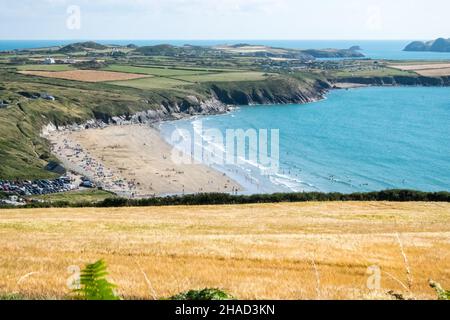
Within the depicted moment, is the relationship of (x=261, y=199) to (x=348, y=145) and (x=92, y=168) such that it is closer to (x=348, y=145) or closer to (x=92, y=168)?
(x=92, y=168)

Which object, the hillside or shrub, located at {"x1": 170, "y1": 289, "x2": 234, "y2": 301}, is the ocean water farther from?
shrub, located at {"x1": 170, "y1": 289, "x2": 234, "y2": 301}

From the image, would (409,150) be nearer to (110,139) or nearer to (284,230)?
(110,139)

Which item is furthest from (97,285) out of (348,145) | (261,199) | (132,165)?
(348,145)

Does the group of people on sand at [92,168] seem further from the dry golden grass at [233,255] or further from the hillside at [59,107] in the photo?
the dry golden grass at [233,255]

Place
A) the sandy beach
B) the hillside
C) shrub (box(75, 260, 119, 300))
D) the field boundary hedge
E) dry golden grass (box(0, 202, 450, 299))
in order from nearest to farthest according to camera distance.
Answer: shrub (box(75, 260, 119, 300)), dry golden grass (box(0, 202, 450, 299)), the field boundary hedge, the sandy beach, the hillside

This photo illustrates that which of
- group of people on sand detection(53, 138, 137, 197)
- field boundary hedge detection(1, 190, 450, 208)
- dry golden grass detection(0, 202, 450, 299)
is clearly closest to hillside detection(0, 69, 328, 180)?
group of people on sand detection(53, 138, 137, 197)

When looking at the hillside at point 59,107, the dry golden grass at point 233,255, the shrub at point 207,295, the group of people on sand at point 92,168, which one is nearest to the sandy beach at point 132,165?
the group of people on sand at point 92,168

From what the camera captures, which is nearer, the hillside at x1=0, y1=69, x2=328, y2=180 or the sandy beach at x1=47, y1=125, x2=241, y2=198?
the sandy beach at x1=47, y1=125, x2=241, y2=198
